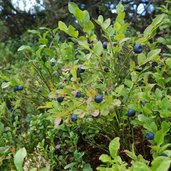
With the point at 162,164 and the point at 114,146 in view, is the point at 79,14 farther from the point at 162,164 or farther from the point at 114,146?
the point at 162,164

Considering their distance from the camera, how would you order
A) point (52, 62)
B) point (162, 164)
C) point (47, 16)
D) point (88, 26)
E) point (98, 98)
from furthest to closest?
1. point (47, 16)
2. point (52, 62)
3. point (88, 26)
4. point (98, 98)
5. point (162, 164)

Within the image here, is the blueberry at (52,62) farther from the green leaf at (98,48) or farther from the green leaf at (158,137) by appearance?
the green leaf at (158,137)

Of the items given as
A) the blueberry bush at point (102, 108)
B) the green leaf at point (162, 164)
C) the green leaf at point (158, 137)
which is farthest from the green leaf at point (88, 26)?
the green leaf at point (162, 164)

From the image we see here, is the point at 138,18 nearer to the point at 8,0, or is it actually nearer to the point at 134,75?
the point at 8,0

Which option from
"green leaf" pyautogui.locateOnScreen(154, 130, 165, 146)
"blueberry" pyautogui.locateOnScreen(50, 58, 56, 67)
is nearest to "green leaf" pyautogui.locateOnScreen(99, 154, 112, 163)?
"green leaf" pyautogui.locateOnScreen(154, 130, 165, 146)

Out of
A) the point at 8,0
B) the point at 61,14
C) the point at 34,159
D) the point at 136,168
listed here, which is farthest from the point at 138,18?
the point at 136,168

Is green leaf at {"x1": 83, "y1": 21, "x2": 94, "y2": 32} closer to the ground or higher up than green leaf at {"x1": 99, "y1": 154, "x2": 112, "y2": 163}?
higher up

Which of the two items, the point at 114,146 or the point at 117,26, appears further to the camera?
the point at 117,26

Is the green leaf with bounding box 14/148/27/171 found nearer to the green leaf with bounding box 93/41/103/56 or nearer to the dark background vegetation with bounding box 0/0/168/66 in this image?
the green leaf with bounding box 93/41/103/56

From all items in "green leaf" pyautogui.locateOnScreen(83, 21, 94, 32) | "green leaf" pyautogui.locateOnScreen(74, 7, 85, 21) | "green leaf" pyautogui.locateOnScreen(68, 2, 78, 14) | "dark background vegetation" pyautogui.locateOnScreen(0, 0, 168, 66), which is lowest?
"dark background vegetation" pyautogui.locateOnScreen(0, 0, 168, 66)

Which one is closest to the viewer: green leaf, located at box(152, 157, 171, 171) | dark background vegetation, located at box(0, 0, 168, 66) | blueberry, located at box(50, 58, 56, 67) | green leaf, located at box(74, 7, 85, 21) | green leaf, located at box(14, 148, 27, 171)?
green leaf, located at box(152, 157, 171, 171)

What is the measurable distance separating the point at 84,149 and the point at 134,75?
1.85 feet

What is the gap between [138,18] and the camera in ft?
17.6

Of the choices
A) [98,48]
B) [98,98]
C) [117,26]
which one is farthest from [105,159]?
[117,26]
